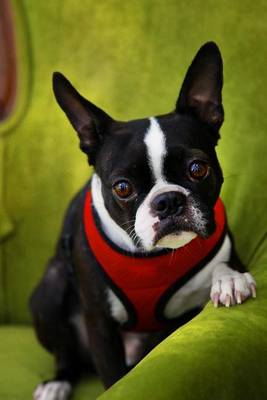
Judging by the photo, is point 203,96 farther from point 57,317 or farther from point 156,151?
point 57,317

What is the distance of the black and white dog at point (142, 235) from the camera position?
5.24ft

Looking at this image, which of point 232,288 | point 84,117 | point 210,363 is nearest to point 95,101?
point 84,117

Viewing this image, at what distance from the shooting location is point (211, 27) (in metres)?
2.06

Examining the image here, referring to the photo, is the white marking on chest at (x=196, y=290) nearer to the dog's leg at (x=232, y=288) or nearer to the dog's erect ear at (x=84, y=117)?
the dog's leg at (x=232, y=288)

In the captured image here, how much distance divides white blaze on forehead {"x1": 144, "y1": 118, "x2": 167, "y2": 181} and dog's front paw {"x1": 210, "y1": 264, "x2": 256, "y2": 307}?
0.24 m

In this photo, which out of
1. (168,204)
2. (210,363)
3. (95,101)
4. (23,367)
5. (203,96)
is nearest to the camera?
(210,363)

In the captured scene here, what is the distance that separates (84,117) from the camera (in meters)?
1.77

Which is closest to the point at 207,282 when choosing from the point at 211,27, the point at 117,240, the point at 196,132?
the point at 117,240

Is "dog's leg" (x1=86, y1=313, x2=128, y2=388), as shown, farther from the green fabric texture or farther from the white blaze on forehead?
the white blaze on forehead

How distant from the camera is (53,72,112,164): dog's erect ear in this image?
172 centimetres

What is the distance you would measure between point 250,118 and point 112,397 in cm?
97

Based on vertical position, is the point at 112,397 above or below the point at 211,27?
below

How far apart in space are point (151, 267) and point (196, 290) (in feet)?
0.39

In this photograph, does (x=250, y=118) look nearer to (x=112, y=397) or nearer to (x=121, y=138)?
(x=121, y=138)
